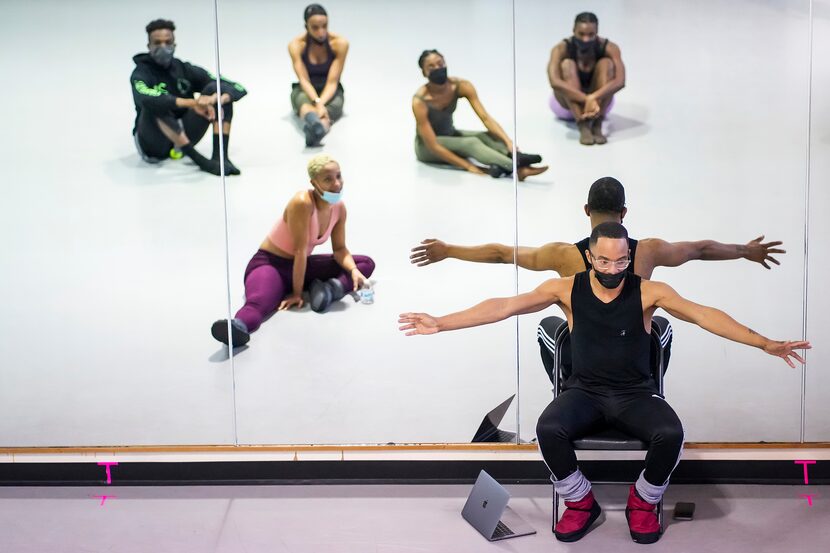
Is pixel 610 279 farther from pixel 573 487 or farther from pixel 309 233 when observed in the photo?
pixel 309 233

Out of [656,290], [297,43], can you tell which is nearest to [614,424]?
[656,290]

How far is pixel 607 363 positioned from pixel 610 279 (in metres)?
0.34

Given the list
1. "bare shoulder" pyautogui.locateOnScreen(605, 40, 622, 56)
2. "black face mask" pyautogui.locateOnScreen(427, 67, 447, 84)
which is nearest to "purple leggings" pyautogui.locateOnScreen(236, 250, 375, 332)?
"black face mask" pyautogui.locateOnScreen(427, 67, 447, 84)

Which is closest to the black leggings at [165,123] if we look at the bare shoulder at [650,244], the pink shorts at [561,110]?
the pink shorts at [561,110]

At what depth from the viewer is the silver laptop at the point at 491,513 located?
4051 mm

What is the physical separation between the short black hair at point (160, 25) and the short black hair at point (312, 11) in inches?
22.4

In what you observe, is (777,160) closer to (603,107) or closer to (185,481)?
(603,107)

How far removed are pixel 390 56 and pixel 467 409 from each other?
5.12 ft

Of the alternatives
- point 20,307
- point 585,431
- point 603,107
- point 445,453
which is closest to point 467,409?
point 445,453

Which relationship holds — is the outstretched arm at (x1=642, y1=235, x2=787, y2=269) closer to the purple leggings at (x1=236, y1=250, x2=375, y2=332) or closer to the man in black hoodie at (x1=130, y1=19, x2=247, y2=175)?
the purple leggings at (x1=236, y1=250, x2=375, y2=332)

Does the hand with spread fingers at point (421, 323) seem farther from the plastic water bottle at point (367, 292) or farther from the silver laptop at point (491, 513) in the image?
the silver laptop at point (491, 513)

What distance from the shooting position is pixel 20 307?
4715mm

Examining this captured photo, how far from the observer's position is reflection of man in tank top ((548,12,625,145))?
4.45 metres

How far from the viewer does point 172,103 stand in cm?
452
